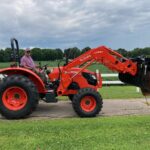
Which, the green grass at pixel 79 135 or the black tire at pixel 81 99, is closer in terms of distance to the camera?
the green grass at pixel 79 135

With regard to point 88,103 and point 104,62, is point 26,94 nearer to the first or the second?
point 88,103

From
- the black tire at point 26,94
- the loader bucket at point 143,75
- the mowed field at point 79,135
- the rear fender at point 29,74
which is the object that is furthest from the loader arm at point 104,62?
the mowed field at point 79,135

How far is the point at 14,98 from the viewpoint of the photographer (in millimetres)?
10031

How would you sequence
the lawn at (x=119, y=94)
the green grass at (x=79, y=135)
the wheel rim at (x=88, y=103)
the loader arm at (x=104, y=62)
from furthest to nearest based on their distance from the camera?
1. the lawn at (x=119, y=94)
2. the loader arm at (x=104, y=62)
3. the wheel rim at (x=88, y=103)
4. the green grass at (x=79, y=135)

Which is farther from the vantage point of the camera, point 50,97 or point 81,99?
point 50,97

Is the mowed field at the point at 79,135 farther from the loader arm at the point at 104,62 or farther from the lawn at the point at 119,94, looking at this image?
the lawn at the point at 119,94

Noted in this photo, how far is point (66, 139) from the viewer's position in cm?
693

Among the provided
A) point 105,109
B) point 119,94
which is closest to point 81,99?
point 105,109

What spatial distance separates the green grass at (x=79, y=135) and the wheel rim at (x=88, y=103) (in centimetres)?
128

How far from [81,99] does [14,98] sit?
1.77 meters

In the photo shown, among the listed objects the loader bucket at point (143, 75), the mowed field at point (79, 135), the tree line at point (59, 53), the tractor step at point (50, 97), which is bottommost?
the mowed field at point (79, 135)

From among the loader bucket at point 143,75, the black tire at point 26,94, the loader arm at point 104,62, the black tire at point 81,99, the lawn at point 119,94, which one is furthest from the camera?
the lawn at point 119,94

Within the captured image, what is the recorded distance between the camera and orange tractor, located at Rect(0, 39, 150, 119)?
9859 mm

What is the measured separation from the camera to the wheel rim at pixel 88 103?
10.0 metres
